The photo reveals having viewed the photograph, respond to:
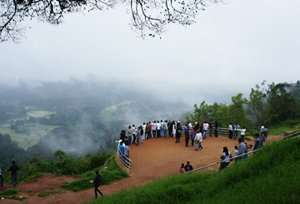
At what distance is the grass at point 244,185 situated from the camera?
12.7 meters

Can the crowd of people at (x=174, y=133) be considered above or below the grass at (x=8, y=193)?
above

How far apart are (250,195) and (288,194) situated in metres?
1.18

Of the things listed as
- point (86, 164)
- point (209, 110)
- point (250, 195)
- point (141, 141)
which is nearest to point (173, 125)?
point (141, 141)

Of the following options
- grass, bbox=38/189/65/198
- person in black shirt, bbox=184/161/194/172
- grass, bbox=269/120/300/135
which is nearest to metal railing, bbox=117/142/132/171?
person in black shirt, bbox=184/161/194/172

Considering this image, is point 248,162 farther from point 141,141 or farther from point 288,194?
point 141,141

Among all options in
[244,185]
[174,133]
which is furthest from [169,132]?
[244,185]

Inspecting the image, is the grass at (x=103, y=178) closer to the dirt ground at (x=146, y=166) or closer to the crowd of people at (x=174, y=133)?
the dirt ground at (x=146, y=166)

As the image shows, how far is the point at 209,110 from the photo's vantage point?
63688mm

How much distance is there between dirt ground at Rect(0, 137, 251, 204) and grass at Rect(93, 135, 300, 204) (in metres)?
3.55

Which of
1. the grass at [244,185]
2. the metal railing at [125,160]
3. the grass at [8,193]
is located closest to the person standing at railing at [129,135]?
the metal railing at [125,160]

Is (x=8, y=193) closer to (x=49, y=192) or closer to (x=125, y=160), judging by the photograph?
(x=49, y=192)

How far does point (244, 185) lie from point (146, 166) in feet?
35.1

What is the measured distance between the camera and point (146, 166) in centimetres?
2467

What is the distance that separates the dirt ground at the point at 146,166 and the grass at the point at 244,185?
355 cm
